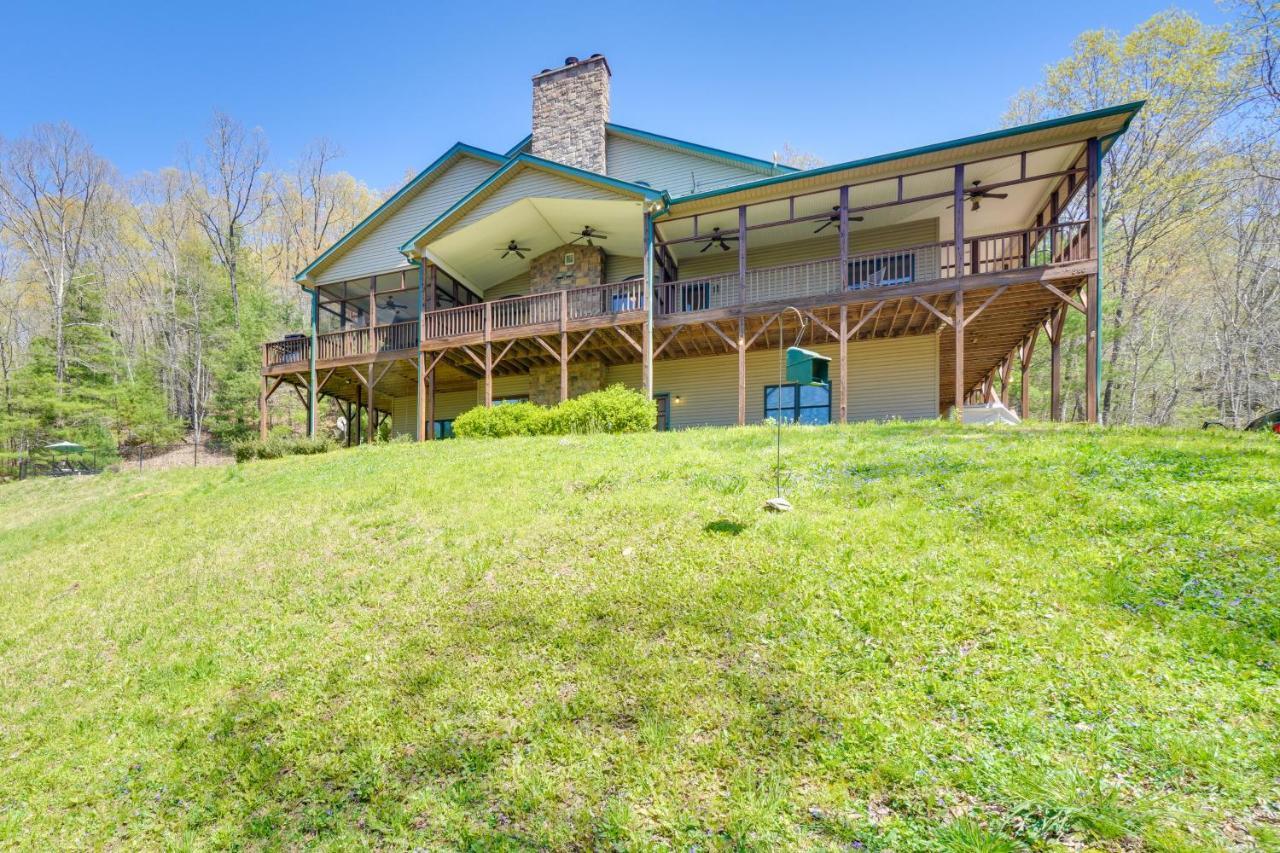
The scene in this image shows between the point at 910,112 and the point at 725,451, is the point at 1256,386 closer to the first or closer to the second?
the point at 910,112

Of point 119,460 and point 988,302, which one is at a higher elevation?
point 988,302

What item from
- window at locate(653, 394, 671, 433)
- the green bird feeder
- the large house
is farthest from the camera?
window at locate(653, 394, 671, 433)

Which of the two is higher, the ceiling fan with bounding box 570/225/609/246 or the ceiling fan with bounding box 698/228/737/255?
the ceiling fan with bounding box 570/225/609/246

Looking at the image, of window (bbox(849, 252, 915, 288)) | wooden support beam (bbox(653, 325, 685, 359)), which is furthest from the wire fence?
window (bbox(849, 252, 915, 288))

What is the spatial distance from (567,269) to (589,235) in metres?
1.37

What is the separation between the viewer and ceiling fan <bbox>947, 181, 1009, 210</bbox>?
12359 millimetres

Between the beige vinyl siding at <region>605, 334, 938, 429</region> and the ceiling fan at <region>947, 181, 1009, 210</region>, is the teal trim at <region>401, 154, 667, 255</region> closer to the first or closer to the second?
the beige vinyl siding at <region>605, 334, 938, 429</region>

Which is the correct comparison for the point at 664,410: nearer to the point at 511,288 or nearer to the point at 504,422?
the point at 504,422

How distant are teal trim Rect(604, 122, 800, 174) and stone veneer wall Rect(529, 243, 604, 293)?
149 inches

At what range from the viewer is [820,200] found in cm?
1366

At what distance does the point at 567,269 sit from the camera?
16.9 meters

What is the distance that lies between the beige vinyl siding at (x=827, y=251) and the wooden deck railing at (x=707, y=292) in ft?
0.65

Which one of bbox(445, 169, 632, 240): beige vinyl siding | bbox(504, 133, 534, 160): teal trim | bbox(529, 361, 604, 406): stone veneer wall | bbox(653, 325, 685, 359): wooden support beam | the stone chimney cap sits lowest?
bbox(529, 361, 604, 406): stone veneer wall

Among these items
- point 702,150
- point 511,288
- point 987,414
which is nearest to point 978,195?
point 987,414
